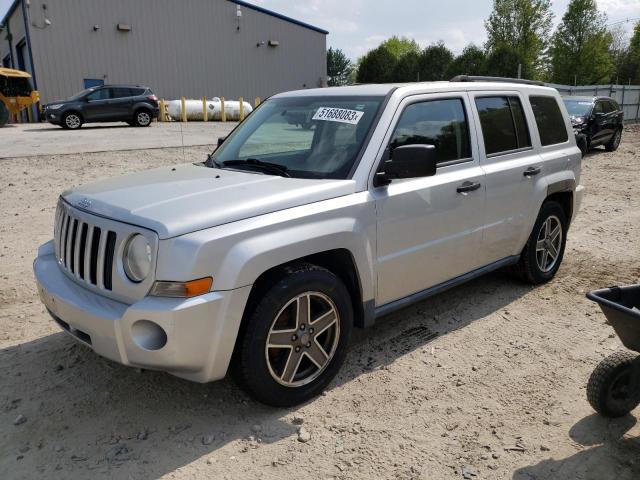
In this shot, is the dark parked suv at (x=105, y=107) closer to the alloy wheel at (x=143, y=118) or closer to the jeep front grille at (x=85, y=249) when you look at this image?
the alloy wheel at (x=143, y=118)

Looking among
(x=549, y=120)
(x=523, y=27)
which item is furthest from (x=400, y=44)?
(x=549, y=120)

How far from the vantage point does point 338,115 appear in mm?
3752

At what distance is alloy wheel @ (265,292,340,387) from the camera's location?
3096mm

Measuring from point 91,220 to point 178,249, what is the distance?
2.30 feet

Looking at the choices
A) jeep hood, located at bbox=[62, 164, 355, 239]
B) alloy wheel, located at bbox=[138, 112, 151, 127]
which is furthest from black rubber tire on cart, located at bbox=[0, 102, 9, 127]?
jeep hood, located at bbox=[62, 164, 355, 239]

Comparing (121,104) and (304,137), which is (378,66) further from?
(304,137)

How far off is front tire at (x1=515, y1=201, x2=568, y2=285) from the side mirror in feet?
6.87

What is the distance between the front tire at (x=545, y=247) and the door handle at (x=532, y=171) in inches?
16.0

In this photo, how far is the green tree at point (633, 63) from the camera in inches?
1972

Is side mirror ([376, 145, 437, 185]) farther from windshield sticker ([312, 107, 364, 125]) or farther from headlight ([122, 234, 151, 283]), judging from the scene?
headlight ([122, 234, 151, 283])

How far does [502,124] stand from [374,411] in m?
2.71

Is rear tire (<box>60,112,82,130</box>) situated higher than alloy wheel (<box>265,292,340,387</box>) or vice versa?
rear tire (<box>60,112,82,130</box>)

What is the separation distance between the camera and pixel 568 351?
3926 millimetres

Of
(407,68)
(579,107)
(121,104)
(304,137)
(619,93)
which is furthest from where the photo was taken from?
(407,68)
